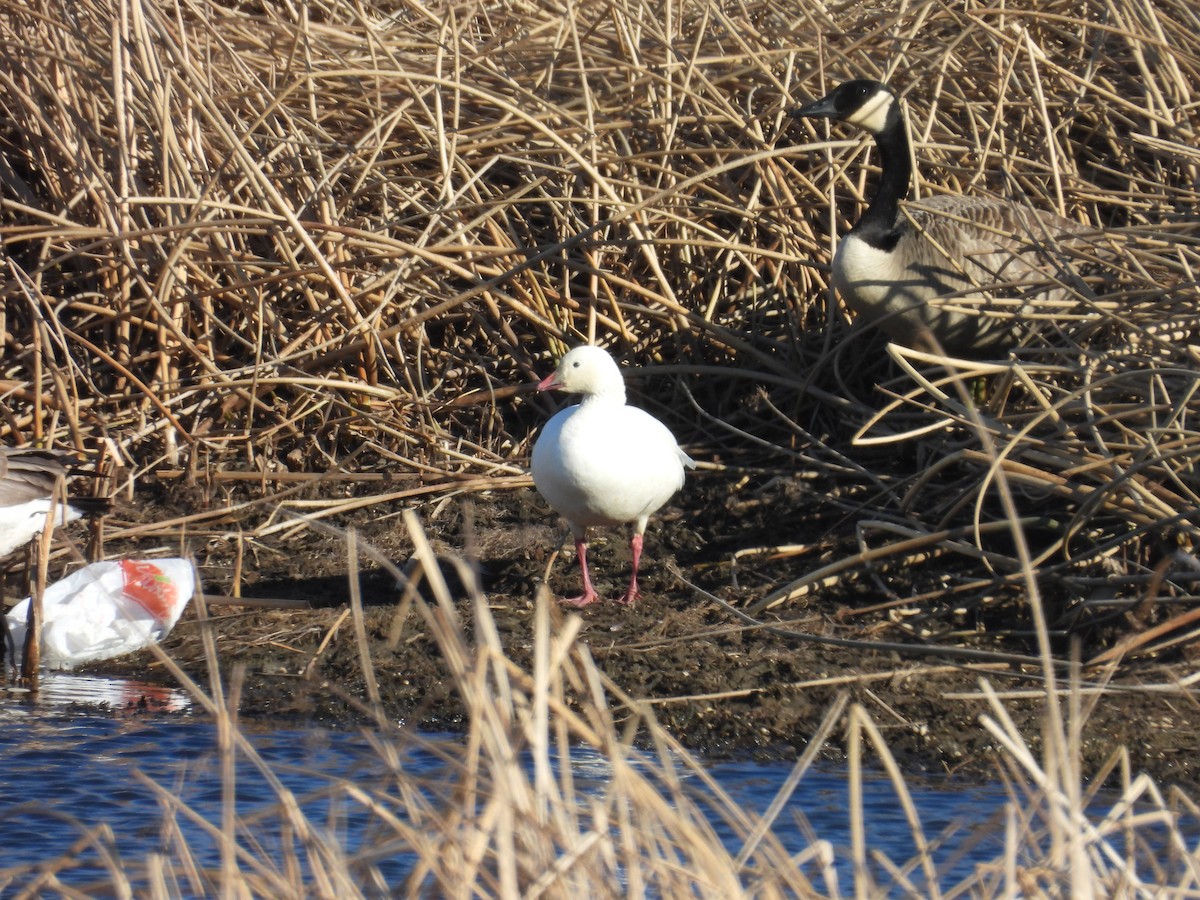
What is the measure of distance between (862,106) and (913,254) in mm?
678

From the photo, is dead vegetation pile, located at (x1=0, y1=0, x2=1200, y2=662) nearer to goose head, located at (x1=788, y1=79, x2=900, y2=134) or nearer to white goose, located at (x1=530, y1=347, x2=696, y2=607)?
goose head, located at (x1=788, y1=79, x2=900, y2=134)

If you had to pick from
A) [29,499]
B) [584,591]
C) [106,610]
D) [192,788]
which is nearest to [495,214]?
[584,591]

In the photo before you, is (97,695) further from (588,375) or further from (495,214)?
(495,214)

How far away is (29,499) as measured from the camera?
529 cm

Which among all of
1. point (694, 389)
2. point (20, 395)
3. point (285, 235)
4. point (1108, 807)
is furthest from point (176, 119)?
point (1108, 807)

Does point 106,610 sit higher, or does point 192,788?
point 106,610

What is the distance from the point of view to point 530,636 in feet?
16.5

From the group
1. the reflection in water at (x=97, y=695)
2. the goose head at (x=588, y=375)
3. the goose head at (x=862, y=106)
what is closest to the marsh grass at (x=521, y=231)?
the goose head at (x=862, y=106)

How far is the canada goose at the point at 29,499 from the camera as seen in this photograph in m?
5.25

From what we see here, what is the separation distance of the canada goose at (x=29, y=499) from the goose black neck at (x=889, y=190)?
3155mm

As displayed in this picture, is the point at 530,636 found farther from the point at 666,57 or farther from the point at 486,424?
the point at 666,57

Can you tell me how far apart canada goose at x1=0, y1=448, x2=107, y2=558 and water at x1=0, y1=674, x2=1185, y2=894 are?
2.31ft

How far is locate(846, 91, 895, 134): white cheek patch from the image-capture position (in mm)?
6340

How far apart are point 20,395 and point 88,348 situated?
1.14ft
